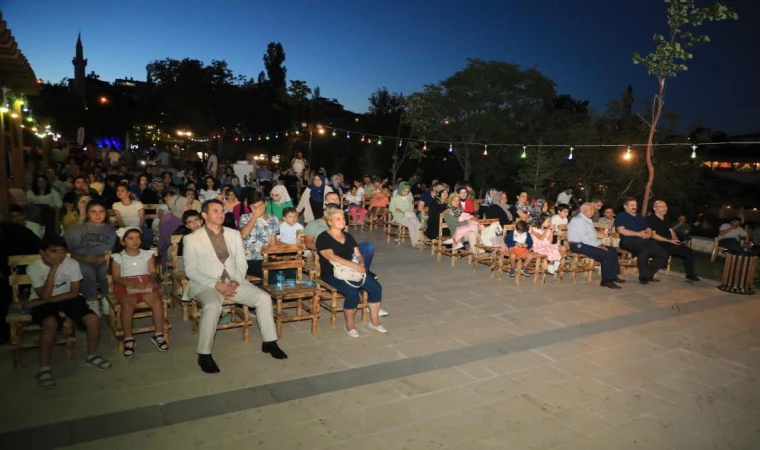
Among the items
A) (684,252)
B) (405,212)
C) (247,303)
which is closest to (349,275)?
(247,303)

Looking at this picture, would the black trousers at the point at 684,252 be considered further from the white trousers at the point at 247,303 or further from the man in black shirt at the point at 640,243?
the white trousers at the point at 247,303

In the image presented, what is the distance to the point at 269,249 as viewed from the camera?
5574 millimetres

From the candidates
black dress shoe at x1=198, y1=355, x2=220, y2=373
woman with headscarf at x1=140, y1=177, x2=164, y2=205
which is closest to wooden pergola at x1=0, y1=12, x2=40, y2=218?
woman with headscarf at x1=140, y1=177, x2=164, y2=205

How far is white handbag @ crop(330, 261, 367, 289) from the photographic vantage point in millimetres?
5359

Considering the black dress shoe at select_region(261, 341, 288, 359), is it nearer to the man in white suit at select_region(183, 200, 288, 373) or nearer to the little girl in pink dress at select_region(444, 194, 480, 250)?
the man in white suit at select_region(183, 200, 288, 373)

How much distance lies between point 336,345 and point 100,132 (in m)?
38.4

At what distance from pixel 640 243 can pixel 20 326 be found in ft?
29.3

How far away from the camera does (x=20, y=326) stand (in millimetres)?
4281

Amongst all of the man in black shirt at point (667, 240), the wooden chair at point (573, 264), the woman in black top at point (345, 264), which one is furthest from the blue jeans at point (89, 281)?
the man in black shirt at point (667, 240)

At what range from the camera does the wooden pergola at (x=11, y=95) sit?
22.4 ft

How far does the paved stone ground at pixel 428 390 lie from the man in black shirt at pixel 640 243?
2183 millimetres

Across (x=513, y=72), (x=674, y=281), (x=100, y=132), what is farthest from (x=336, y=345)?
(x=100, y=132)

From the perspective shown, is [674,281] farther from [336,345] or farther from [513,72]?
[513,72]

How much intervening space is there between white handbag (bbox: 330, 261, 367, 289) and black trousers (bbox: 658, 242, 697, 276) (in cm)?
640
